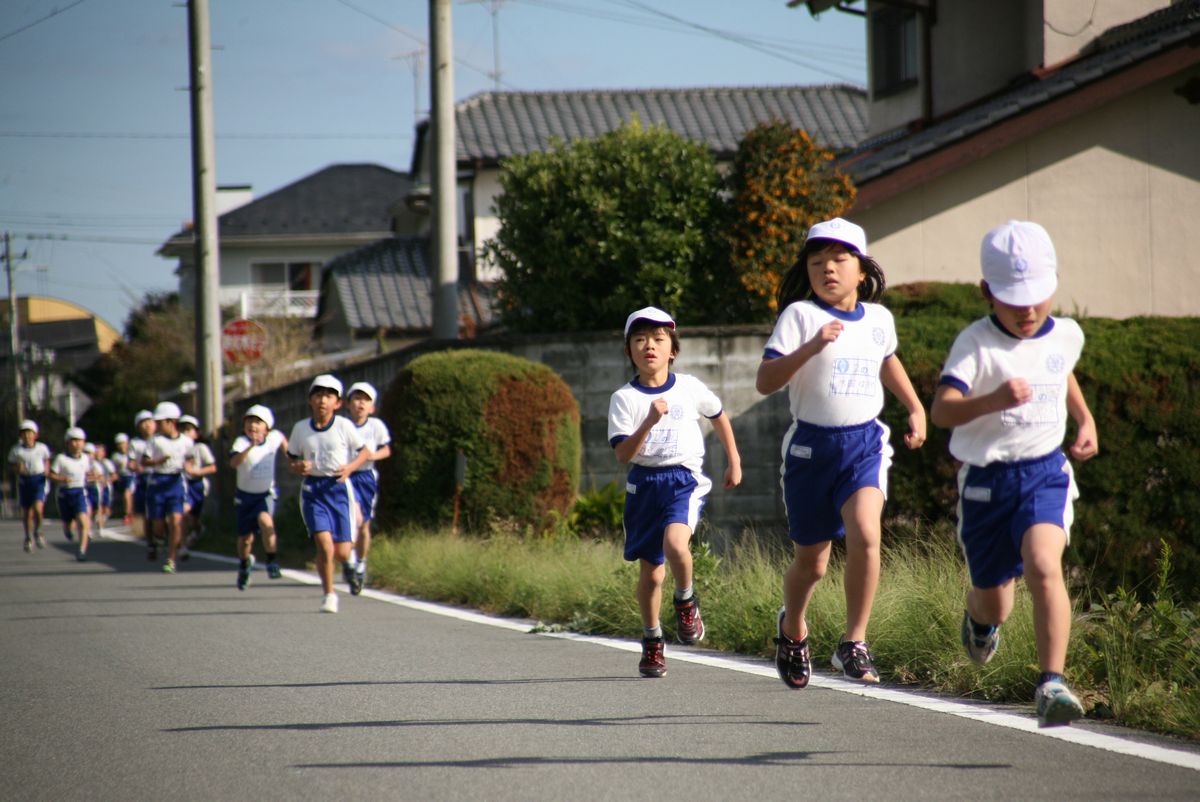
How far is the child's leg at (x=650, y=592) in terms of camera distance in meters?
7.41

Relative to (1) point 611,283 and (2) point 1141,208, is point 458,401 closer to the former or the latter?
(1) point 611,283

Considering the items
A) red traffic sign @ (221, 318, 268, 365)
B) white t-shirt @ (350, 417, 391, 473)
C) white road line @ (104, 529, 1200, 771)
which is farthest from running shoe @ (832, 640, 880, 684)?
red traffic sign @ (221, 318, 268, 365)

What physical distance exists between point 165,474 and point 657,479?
13671mm

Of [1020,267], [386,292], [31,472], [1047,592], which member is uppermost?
[386,292]

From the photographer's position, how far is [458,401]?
1514 centimetres

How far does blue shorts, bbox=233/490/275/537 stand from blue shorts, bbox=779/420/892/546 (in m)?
10.3

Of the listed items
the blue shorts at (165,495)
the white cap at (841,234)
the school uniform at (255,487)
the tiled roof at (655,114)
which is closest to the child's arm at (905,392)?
the white cap at (841,234)

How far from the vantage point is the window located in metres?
23.6

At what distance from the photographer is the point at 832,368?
6.04 metres

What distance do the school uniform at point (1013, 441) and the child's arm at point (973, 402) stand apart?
0.08m

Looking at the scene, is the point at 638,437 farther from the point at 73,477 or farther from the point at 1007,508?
the point at 73,477

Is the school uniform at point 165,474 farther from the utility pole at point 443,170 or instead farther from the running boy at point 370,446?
the running boy at point 370,446

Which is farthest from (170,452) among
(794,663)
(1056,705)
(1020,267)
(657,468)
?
(1056,705)

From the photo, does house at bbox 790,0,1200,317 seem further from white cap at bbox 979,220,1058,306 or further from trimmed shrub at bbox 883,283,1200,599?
white cap at bbox 979,220,1058,306
